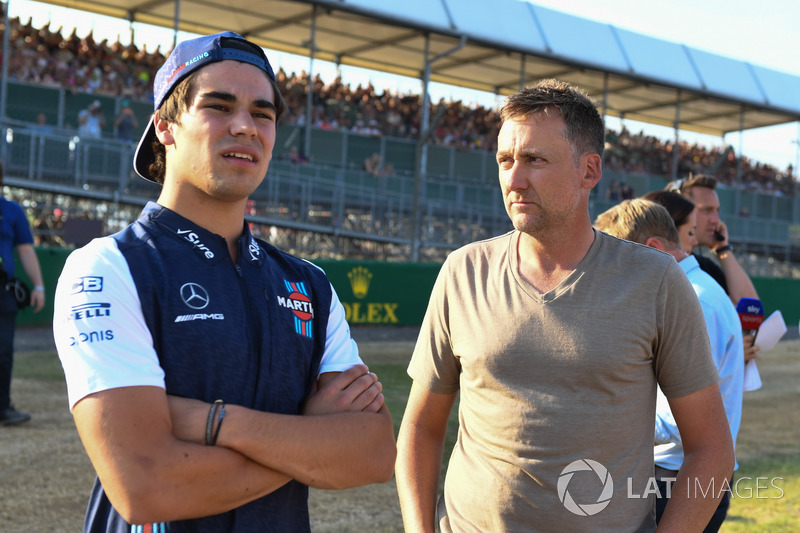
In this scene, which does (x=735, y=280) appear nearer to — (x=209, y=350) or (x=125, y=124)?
(x=209, y=350)

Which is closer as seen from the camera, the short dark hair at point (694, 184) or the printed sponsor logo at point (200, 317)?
the printed sponsor logo at point (200, 317)

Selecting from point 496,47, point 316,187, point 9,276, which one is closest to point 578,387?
point 9,276

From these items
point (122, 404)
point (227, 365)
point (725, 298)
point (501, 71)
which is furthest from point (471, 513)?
point (501, 71)

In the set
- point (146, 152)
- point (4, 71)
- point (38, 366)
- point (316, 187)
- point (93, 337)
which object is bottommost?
point (38, 366)

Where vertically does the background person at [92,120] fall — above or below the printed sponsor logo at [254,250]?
above

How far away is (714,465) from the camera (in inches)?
91.6

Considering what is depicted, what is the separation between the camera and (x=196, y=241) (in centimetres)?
200

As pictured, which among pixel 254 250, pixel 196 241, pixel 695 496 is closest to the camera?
pixel 196 241

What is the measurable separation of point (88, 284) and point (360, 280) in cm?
1266

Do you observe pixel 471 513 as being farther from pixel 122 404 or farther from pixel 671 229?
pixel 671 229

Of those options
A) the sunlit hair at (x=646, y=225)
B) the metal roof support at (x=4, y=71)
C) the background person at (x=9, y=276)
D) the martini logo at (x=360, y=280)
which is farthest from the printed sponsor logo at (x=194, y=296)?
the metal roof support at (x=4, y=71)

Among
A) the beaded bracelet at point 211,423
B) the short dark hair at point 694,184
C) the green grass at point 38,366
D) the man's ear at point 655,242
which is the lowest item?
the green grass at point 38,366

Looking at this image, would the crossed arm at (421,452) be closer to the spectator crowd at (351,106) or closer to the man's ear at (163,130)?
the man's ear at (163,130)

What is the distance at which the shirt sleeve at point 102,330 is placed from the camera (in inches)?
69.7
